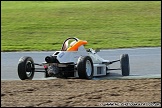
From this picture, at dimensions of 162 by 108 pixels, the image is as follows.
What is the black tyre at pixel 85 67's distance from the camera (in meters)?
13.7

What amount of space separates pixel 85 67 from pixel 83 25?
25.7 metres

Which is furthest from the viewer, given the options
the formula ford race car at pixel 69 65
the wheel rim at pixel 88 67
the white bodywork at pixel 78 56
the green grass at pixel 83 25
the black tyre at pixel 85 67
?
the green grass at pixel 83 25

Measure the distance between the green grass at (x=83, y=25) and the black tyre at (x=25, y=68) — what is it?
11191 mm

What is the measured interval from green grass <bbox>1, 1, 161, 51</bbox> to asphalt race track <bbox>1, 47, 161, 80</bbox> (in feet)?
10.0

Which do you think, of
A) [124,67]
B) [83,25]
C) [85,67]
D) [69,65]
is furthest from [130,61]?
[83,25]

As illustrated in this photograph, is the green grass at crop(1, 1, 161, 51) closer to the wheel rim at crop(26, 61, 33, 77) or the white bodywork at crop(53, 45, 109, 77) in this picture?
the white bodywork at crop(53, 45, 109, 77)

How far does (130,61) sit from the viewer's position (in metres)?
19.1

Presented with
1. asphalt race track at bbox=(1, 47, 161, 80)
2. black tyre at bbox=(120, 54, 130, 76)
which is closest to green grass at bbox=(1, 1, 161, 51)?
asphalt race track at bbox=(1, 47, 161, 80)

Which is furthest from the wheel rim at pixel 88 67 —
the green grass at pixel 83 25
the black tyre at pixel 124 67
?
the green grass at pixel 83 25

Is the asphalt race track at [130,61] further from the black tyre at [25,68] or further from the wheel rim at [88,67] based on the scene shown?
the wheel rim at [88,67]

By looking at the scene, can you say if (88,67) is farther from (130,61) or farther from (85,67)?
(130,61)

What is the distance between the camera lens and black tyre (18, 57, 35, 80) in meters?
14.2

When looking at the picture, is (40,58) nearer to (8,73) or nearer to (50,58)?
(8,73)

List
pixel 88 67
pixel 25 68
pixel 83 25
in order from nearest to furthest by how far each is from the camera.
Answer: pixel 88 67, pixel 25 68, pixel 83 25
